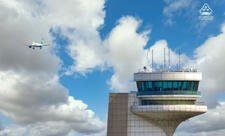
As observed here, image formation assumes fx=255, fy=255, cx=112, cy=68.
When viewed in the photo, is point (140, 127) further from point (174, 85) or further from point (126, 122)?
point (174, 85)

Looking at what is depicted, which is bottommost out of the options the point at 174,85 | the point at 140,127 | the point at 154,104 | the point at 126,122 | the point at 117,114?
the point at 140,127

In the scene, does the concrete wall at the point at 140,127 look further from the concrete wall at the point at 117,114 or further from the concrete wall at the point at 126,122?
the concrete wall at the point at 117,114

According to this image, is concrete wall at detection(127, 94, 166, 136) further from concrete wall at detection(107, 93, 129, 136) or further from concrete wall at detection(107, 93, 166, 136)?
concrete wall at detection(107, 93, 129, 136)

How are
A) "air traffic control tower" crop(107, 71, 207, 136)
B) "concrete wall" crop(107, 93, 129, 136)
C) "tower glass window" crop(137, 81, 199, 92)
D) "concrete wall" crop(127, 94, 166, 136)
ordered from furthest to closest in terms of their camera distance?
"concrete wall" crop(127, 94, 166, 136) < "concrete wall" crop(107, 93, 129, 136) < "tower glass window" crop(137, 81, 199, 92) < "air traffic control tower" crop(107, 71, 207, 136)

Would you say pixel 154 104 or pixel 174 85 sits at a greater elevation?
pixel 174 85

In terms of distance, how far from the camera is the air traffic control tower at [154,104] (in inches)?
2506

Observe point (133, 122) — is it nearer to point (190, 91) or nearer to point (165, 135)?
point (165, 135)

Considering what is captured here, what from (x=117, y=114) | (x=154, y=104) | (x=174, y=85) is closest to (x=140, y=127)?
(x=117, y=114)

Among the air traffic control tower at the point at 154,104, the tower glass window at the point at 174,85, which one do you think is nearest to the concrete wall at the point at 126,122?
the air traffic control tower at the point at 154,104

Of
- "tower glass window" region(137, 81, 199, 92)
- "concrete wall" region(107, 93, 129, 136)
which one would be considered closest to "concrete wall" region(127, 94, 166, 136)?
"concrete wall" region(107, 93, 129, 136)

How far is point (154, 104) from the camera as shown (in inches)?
2562

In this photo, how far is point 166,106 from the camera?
202ft

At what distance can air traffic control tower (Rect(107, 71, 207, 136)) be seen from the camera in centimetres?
6366

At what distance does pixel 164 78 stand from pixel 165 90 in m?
3.12
